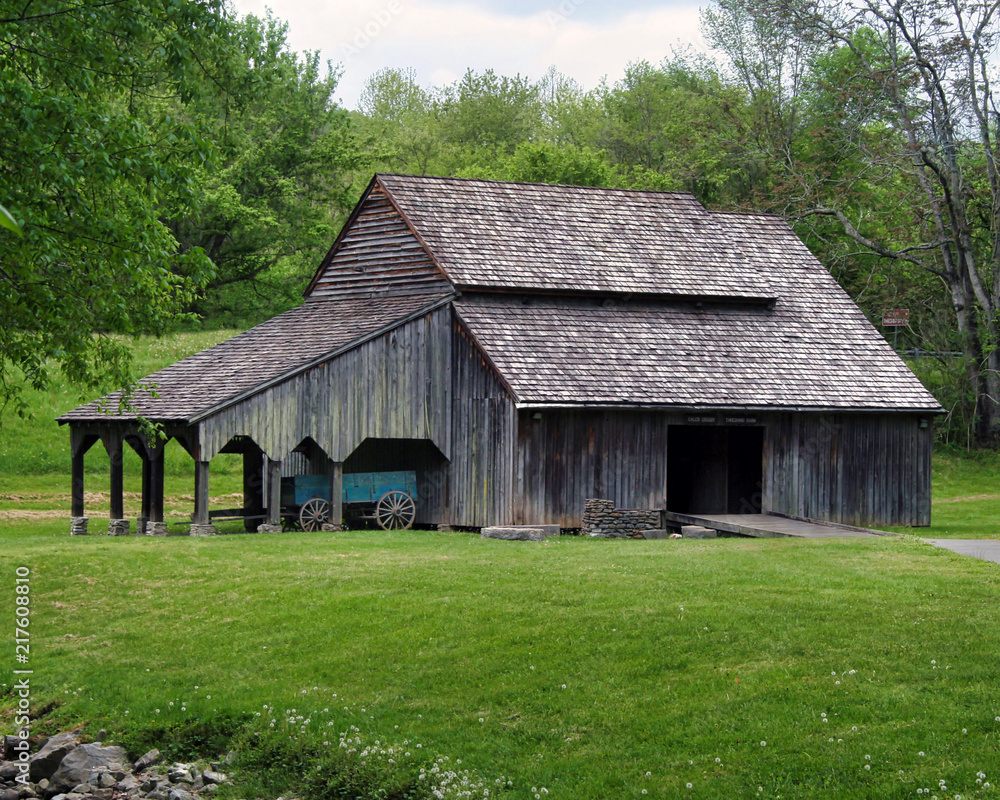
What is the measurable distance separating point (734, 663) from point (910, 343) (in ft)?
127

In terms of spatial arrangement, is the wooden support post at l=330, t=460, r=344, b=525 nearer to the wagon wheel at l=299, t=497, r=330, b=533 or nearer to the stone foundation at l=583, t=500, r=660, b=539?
the wagon wheel at l=299, t=497, r=330, b=533

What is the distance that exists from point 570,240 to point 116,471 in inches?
459

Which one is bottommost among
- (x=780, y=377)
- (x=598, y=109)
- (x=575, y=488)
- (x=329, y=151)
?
(x=575, y=488)

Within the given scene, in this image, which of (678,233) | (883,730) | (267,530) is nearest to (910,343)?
(678,233)

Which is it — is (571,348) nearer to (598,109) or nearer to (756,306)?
(756,306)

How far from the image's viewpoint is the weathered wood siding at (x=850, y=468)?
24906 mm

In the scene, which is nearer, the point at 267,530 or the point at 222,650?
the point at 222,650

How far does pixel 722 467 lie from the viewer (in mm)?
27156

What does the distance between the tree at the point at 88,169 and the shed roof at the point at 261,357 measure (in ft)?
24.1

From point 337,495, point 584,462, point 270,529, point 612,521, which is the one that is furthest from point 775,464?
point 270,529

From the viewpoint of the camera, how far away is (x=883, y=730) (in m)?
9.03

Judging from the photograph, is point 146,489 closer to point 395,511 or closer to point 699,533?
point 395,511

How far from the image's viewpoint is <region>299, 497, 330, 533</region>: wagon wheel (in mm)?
23516

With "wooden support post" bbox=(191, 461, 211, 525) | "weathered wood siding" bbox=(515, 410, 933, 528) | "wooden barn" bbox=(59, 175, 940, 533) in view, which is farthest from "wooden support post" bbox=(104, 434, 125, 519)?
"weathered wood siding" bbox=(515, 410, 933, 528)
